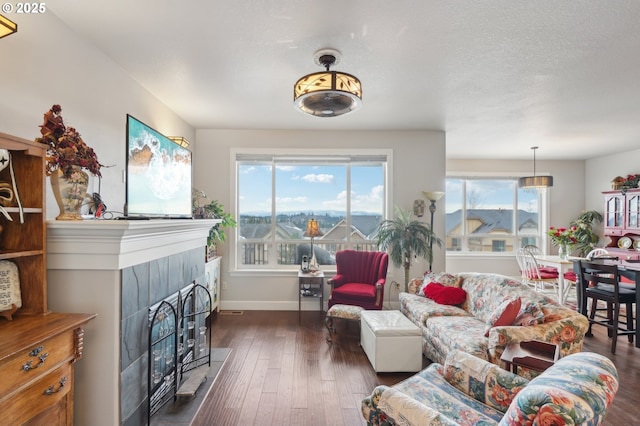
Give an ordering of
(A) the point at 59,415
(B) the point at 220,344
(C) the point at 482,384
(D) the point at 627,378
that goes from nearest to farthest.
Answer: (A) the point at 59,415
(C) the point at 482,384
(D) the point at 627,378
(B) the point at 220,344

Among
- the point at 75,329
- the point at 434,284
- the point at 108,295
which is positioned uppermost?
the point at 108,295

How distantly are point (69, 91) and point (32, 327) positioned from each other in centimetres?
160

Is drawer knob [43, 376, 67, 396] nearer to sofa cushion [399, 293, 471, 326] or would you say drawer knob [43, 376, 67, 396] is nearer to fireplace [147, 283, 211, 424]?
fireplace [147, 283, 211, 424]

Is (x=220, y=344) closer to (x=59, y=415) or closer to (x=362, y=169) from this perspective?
(x=59, y=415)

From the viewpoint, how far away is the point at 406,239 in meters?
4.26

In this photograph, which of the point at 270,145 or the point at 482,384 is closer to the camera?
the point at 482,384

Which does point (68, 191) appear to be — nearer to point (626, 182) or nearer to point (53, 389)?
point (53, 389)

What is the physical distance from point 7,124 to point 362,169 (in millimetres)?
3961

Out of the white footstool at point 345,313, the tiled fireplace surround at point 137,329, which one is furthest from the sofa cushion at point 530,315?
the tiled fireplace surround at point 137,329

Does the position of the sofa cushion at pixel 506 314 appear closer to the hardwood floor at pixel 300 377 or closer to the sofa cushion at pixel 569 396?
the hardwood floor at pixel 300 377

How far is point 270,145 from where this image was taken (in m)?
4.66

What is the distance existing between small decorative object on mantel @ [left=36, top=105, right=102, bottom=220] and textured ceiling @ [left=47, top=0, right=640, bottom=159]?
84 centimetres

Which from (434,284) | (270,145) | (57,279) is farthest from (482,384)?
(270,145)

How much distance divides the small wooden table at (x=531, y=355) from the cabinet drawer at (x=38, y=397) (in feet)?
8.32
